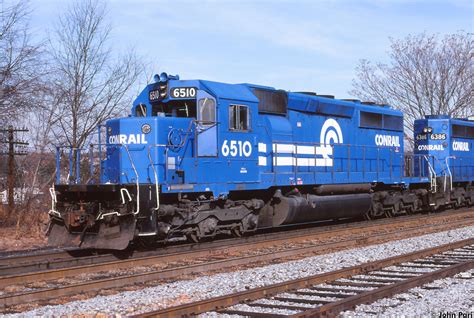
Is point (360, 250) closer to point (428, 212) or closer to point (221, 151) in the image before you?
point (221, 151)

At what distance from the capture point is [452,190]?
22156 mm

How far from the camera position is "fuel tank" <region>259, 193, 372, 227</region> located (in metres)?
14.2

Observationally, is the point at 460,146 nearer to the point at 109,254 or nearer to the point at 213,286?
the point at 109,254

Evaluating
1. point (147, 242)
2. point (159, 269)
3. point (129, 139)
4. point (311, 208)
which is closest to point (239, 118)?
point (129, 139)

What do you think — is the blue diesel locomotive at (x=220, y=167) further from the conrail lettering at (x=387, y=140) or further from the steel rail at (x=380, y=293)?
the steel rail at (x=380, y=293)

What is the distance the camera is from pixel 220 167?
12.4 m

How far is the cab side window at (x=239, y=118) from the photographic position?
12.6m

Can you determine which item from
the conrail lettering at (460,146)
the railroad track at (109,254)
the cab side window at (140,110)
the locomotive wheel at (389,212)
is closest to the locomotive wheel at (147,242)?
the railroad track at (109,254)

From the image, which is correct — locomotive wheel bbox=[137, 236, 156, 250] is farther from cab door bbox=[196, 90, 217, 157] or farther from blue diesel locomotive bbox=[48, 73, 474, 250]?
cab door bbox=[196, 90, 217, 157]

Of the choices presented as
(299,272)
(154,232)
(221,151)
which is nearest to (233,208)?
(221,151)

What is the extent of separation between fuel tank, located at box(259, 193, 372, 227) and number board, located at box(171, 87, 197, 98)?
12.0ft

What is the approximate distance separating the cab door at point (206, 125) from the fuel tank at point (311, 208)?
277cm

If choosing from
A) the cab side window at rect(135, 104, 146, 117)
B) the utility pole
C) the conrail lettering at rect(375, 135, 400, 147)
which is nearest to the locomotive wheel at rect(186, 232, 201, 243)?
the cab side window at rect(135, 104, 146, 117)

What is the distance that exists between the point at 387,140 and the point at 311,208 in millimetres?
5435
